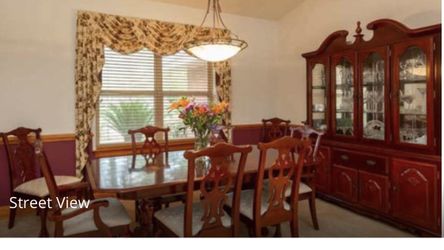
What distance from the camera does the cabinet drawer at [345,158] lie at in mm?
3482

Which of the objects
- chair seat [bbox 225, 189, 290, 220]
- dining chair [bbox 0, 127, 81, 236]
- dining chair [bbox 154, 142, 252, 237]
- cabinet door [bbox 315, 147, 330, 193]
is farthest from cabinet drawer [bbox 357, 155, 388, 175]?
dining chair [bbox 0, 127, 81, 236]

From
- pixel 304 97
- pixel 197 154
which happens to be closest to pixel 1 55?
pixel 197 154

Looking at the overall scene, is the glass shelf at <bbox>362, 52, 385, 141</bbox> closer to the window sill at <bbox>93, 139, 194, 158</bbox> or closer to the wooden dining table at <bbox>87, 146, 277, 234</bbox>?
the wooden dining table at <bbox>87, 146, 277, 234</bbox>

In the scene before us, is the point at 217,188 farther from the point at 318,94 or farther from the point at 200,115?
the point at 318,94

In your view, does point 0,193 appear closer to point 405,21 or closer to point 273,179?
point 273,179

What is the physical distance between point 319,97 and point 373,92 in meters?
0.77

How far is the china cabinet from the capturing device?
2811mm

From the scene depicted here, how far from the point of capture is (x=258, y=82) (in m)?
5.01

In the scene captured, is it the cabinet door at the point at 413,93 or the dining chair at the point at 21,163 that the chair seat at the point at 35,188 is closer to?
the dining chair at the point at 21,163

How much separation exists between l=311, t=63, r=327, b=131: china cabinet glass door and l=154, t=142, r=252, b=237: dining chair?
2.09 metres

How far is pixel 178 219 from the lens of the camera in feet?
7.36

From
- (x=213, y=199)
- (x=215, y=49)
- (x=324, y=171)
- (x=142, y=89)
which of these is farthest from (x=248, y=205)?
(x=142, y=89)

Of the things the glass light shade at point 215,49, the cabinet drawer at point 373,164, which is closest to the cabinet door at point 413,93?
the cabinet drawer at point 373,164

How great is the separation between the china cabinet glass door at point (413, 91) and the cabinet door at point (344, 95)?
1.63 feet
